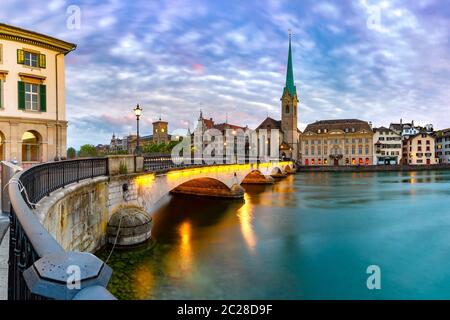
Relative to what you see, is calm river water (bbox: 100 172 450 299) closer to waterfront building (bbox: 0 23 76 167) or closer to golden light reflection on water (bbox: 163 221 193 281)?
golden light reflection on water (bbox: 163 221 193 281)

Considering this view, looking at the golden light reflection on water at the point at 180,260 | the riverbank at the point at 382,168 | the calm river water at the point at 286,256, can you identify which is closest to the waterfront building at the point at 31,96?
the calm river water at the point at 286,256

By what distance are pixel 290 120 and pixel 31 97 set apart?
9648 cm

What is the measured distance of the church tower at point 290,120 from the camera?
108312mm

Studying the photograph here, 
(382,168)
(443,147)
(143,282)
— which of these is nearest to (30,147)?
(143,282)

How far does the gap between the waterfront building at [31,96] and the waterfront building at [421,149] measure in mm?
102014

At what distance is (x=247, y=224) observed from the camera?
22656 mm

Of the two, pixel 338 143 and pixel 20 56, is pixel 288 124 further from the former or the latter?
pixel 20 56

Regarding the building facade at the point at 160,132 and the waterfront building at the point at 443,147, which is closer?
the waterfront building at the point at 443,147

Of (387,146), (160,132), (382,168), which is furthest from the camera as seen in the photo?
(160,132)

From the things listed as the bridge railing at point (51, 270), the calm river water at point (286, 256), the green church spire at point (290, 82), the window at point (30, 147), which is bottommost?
the calm river water at point (286, 256)

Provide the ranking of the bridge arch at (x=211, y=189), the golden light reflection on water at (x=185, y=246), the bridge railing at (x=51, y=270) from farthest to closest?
1. the bridge arch at (x=211, y=189)
2. the golden light reflection on water at (x=185, y=246)
3. the bridge railing at (x=51, y=270)

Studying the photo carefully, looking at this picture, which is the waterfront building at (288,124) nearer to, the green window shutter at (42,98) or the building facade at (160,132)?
the building facade at (160,132)
